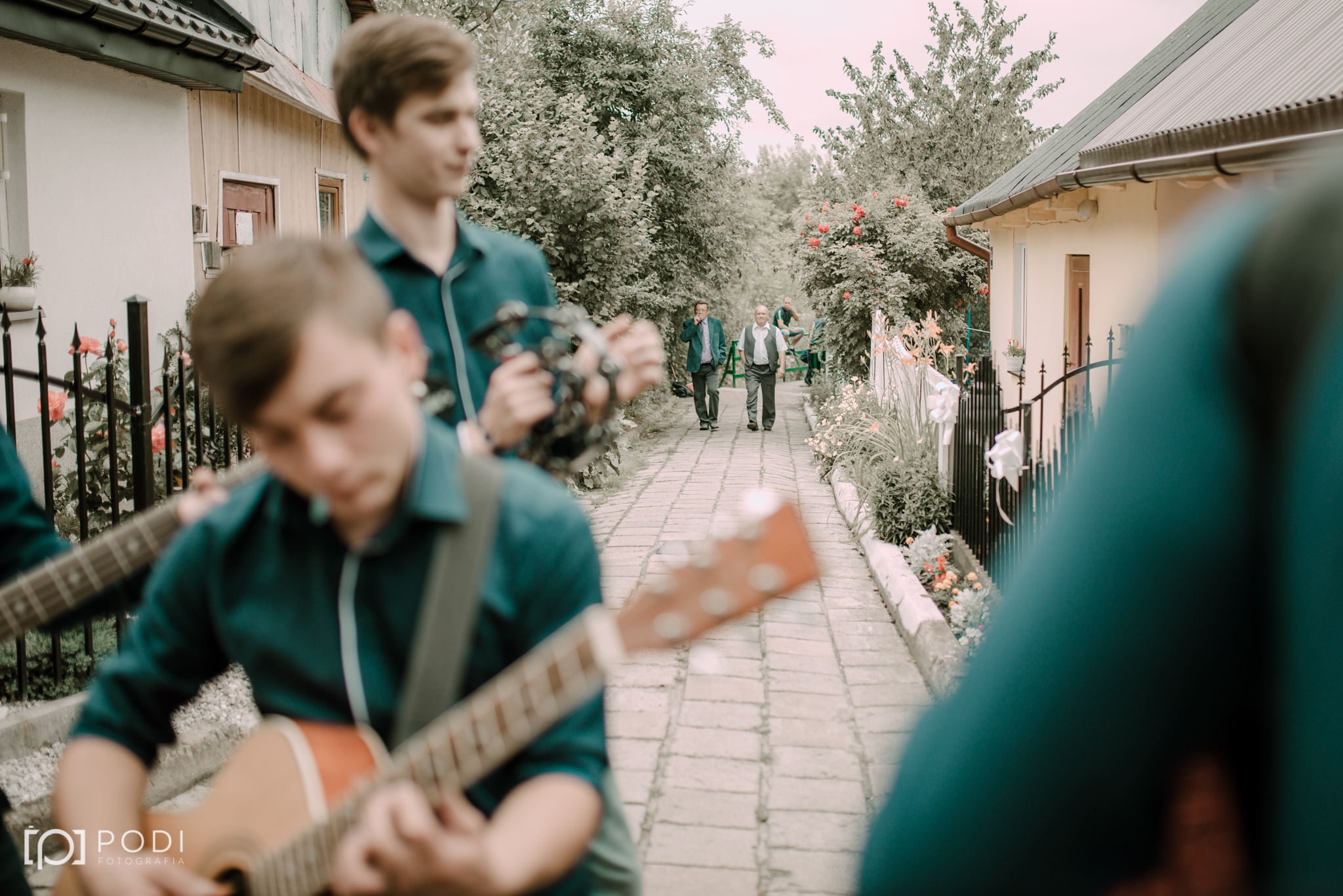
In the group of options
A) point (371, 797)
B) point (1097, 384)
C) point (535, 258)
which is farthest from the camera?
point (1097, 384)

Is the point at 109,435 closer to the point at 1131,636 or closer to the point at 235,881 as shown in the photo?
the point at 235,881

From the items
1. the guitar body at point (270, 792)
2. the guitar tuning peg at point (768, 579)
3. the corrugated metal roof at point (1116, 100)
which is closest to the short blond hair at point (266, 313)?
the guitar body at point (270, 792)

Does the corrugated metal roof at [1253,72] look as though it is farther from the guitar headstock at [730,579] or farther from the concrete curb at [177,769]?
the concrete curb at [177,769]

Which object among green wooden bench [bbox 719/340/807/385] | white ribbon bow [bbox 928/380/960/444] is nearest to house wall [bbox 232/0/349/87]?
white ribbon bow [bbox 928/380/960/444]

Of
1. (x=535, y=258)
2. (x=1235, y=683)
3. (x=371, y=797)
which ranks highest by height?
(x=535, y=258)

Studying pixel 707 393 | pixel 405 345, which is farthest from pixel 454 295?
pixel 707 393

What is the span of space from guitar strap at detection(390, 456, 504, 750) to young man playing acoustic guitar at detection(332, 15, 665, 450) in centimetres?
48

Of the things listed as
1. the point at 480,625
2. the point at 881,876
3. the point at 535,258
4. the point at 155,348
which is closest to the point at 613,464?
the point at 155,348

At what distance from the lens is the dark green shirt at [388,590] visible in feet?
4.79

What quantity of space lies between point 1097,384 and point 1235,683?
5866mm

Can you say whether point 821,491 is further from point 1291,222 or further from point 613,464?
point 1291,222

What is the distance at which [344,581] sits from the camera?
1.50 meters

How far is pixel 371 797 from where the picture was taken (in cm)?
136

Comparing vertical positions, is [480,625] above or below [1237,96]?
below
